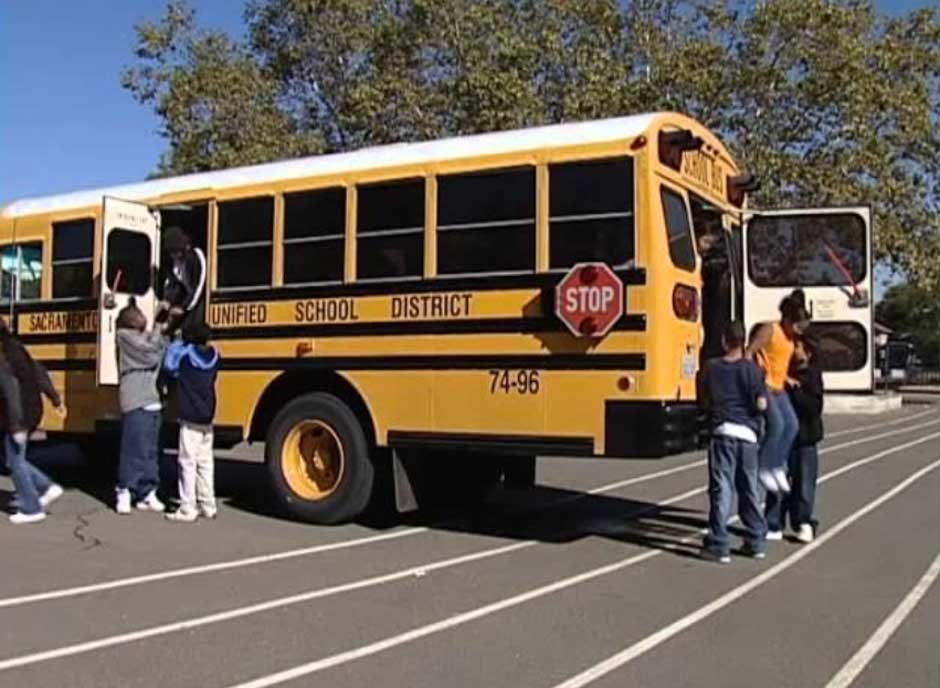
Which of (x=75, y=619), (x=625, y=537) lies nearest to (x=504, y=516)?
(x=625, y=537)

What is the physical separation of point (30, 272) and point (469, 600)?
6782 millimetres

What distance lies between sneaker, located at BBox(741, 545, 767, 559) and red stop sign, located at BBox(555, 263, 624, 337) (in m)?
2.00

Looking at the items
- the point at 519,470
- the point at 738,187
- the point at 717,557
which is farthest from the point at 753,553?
the point at 738,187

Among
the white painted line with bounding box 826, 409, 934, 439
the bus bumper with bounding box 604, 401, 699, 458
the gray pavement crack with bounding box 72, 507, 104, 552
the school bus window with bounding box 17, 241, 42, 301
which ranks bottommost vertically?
the gray pavement crack with bounding box 72, 507, 104, 552

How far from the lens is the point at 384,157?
944cm

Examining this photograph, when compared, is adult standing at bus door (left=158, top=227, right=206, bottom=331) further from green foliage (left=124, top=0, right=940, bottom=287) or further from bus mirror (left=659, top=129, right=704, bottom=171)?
green foliage (left=124, top=0, right=940, bottom=287)

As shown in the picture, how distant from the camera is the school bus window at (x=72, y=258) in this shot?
11117 mm

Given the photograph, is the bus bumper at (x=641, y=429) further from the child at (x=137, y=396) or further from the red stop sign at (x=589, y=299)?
the child at (x=137, y=396)

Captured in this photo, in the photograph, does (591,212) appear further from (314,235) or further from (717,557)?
(717,557)

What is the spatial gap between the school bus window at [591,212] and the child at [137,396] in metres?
3.83

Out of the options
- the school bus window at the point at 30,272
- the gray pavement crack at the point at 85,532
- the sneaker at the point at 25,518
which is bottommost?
the gray pavement crack at the point at 85,532

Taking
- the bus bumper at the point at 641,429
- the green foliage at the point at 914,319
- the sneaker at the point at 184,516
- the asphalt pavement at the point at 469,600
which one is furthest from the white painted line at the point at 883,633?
the green foliage at the point at 914,319

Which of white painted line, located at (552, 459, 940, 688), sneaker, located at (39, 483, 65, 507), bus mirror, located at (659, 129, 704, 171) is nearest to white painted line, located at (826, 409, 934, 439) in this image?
white painted line, located at (552, 459, 940, 688)

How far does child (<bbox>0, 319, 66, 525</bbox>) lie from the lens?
9.80 meters
